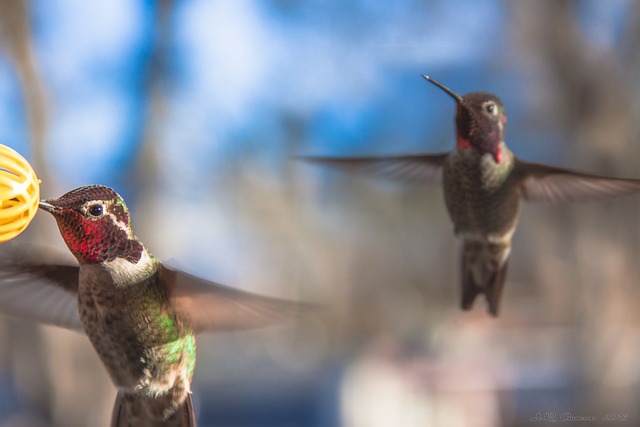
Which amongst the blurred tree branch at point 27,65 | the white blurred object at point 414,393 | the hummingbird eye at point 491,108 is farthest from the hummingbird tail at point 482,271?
the white blurred object at point 414,393

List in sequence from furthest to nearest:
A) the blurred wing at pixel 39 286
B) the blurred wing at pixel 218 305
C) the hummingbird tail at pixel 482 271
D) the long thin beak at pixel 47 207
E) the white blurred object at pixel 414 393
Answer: the white blurred object at pixel 414 393 < the hummingbird tail at pixel 482 271 < the blurred wing at pixel 39 286 < the blurred wing at pixel 218 305 < the long thin beak at pixel 47 207

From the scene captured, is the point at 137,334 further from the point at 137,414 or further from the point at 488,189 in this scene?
the point at 488,189

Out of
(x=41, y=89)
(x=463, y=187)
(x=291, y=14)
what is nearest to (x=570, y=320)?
(x=291, y=14)

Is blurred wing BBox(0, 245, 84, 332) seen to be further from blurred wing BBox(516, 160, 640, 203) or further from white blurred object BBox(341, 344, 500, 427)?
white blurred object BBox(341, 344, 500, 427)

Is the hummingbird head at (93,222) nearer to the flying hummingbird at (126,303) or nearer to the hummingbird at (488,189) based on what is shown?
the flying hummingbird at (126,303)

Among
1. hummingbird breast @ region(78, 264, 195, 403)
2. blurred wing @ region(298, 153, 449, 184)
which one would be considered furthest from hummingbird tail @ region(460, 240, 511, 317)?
hummingbird breast @ region(78, 264, 195, 403)
